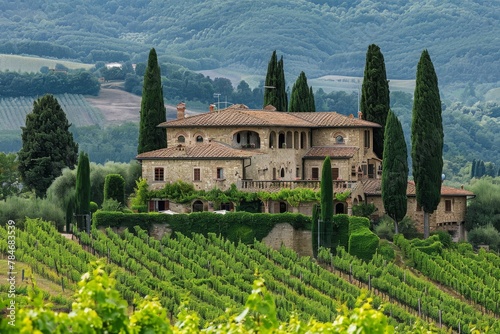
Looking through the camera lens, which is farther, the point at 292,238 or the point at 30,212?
the point at 30,212

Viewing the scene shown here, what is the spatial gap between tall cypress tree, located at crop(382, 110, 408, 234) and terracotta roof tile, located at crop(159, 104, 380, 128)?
380 centimetres

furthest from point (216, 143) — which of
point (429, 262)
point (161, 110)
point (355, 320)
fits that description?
point (355, 320)

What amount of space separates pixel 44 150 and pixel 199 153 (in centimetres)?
1240

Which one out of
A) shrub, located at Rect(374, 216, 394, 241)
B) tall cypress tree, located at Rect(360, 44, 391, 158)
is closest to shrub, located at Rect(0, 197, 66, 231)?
shrub, located at Rect(374, 216, 394, 241)

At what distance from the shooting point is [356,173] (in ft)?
210

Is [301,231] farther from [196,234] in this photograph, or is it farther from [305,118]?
[305,118]

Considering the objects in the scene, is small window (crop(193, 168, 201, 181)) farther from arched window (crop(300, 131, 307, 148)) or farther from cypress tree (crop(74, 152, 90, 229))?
arched window (crop(300, 131, 307, 148))

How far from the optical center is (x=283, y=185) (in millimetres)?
61312

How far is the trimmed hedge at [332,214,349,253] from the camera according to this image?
58.3m

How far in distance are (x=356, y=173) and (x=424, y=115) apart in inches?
166

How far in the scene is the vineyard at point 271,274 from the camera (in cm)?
5134

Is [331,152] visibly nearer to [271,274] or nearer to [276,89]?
[276,89]

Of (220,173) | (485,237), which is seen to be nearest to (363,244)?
(220,173)

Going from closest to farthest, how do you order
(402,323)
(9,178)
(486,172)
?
(402,323) → (9,178) → (486,172)
